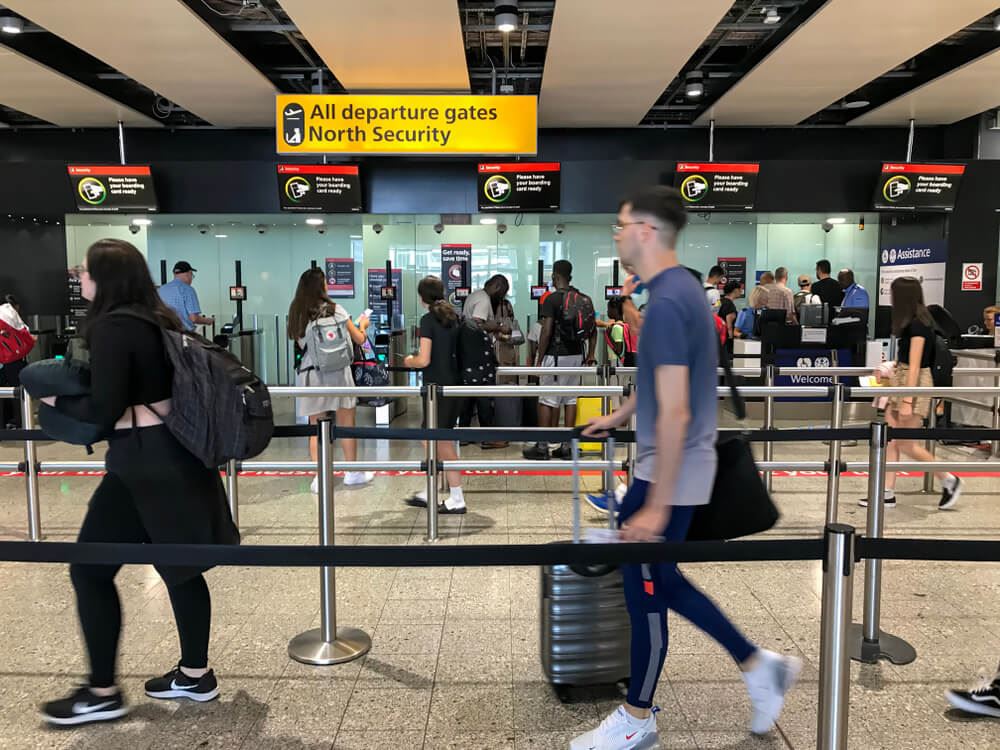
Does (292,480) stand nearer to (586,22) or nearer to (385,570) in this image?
(385,570)

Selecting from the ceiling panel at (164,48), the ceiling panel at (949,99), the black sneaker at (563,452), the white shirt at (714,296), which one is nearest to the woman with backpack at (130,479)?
the black sneaker at (563,452)

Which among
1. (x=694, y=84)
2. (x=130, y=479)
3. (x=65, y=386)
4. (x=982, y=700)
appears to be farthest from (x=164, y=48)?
(x=982, y=700)

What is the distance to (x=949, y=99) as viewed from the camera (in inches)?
390

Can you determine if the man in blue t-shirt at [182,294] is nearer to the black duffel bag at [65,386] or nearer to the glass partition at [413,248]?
the glass partition at [413,248]

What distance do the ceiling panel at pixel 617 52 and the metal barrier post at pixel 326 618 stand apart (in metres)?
4.94

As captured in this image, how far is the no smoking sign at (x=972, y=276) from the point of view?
1105 centimetres

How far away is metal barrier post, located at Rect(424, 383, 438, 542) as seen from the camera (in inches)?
182

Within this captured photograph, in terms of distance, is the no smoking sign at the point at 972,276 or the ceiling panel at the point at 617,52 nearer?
the ceiling panel at the point at 617,52

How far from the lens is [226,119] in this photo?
35.5ft

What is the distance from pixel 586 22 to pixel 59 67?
573cm

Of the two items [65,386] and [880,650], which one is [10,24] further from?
[880,650]

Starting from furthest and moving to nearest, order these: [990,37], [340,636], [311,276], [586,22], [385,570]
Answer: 1. [990,37]
2. [586,22]
3. [311,276]
4. [385,570]
5. [340,636]

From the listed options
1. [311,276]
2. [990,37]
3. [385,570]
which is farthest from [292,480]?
[990,37]

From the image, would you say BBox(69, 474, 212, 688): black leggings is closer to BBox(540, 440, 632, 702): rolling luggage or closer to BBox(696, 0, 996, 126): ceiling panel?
BBox(540, 440, 632, 702): rolling luggage
